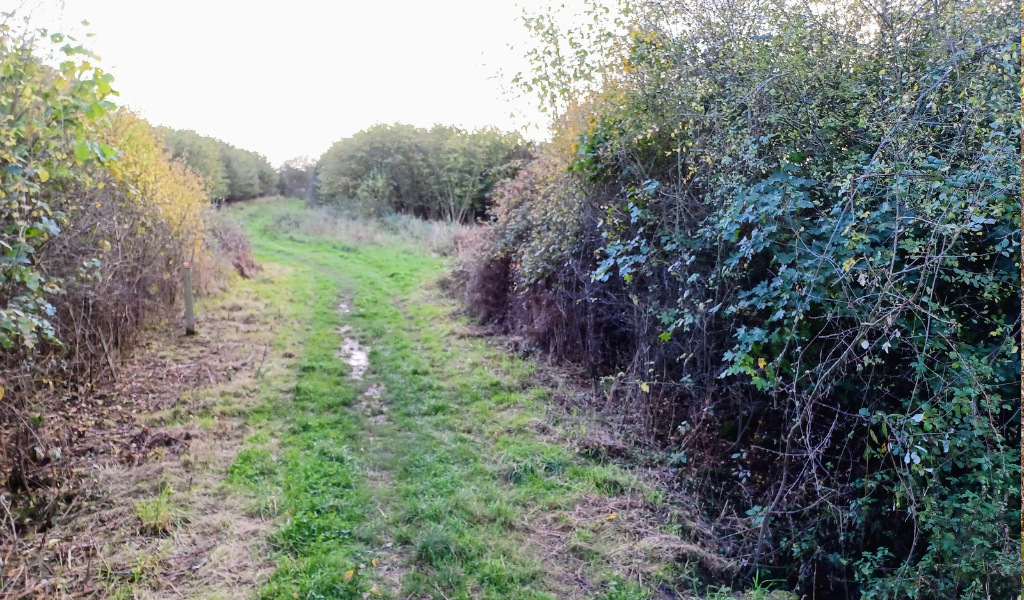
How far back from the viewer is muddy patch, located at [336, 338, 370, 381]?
851cm

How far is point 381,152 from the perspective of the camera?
32.9 metres

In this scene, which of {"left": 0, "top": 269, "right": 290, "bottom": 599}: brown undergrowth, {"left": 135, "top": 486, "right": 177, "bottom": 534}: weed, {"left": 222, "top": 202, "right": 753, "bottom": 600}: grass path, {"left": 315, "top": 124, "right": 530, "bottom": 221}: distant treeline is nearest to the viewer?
{"left": 0, "top": 269, "right": 290, "bottom": 599}: brown undergrowth

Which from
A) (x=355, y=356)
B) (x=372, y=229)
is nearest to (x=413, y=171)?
(x=372, y=229)

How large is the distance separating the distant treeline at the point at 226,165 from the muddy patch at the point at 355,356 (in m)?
14.3

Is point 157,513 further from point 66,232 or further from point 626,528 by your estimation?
point 626,528

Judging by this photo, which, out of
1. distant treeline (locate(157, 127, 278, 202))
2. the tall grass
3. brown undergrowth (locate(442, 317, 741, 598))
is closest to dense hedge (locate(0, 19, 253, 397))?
brown undergrowth (locate(442, 317, 741, 598))

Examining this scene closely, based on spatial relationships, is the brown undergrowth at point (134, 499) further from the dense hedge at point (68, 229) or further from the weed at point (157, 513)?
the dense hedge at point (68, 229)

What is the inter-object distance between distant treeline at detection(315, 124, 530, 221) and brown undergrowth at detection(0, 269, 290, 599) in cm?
2038

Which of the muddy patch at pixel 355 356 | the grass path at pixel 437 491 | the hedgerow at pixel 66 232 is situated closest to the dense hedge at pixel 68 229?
the hedgerow at pixel 66 232

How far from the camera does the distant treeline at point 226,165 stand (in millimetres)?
26691

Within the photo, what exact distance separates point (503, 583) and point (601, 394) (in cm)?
367

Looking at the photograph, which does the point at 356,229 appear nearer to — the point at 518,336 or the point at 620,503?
the point at 518,336

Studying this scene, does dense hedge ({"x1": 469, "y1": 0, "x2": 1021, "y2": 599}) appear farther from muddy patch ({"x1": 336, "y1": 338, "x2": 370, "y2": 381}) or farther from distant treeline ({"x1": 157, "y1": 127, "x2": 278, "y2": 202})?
distant treeline ({"x1": 157, "y1": 127, "x2": 278, "y2": 202})

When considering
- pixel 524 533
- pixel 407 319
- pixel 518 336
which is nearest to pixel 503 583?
pixel 524 533
